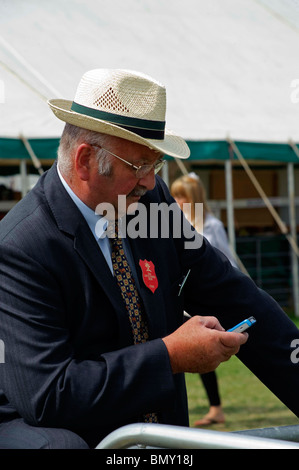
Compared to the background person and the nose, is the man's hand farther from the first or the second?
the background person

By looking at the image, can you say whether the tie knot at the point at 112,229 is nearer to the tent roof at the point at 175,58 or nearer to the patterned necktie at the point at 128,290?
the patterned necktie at the point at 128,290

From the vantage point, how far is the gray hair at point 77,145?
2160 millimetres

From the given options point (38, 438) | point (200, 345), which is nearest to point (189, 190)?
point (200, 345)

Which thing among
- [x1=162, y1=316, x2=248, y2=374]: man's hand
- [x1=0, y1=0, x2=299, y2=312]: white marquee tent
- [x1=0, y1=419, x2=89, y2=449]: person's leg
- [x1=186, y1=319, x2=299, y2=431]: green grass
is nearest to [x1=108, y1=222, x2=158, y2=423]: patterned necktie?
[x1=162, y1=316, x2=248, y2=374]: man's hand

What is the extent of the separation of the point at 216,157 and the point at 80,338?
24.3 feet

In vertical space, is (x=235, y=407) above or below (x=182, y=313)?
below

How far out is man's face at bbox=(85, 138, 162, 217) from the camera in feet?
7.13

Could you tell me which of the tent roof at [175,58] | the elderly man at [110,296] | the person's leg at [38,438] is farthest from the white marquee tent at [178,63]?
the person's leg at [38,438]

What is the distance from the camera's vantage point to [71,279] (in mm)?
2078

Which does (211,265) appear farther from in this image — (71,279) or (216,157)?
(216,157)

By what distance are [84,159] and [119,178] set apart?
0.38ft

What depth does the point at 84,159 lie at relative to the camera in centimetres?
217

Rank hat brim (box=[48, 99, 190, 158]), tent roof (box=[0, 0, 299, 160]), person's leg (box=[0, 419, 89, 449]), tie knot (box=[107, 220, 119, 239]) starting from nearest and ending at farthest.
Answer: person's leg (box=[0, 419, 89, 449]) → hat brim (box=[48, 99, 190, 158]) → tie knot (box=[107, 220, 119, 239]) → tent roof (box=[0, 0, 299, 160])
